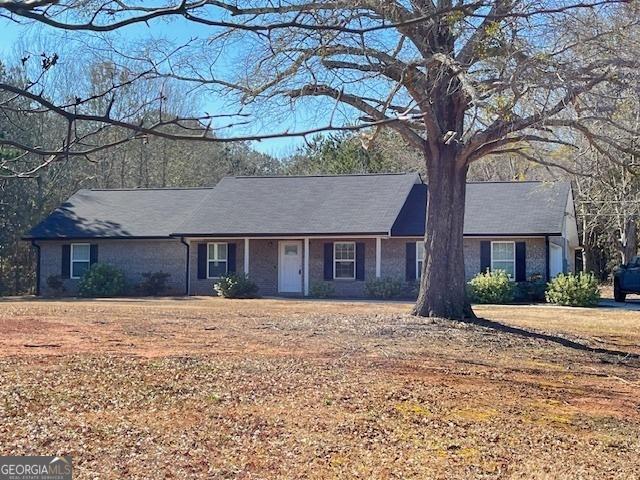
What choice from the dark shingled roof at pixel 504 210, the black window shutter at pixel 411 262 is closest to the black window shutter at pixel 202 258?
the dark shingled roof at pixel 504 210

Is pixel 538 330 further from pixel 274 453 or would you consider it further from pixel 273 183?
pixel 273 183

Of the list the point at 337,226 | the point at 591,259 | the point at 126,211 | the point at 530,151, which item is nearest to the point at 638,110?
the point at 530,151

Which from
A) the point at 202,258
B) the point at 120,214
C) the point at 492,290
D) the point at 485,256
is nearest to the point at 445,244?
the point at 492,290

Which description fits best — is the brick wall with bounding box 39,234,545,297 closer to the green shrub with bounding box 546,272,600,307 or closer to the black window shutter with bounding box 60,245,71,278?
the black window shutter with bounding box 60,245,71,278

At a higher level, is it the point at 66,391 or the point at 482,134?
the point at 482,134

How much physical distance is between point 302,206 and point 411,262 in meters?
4.88

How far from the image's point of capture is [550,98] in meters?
12.5

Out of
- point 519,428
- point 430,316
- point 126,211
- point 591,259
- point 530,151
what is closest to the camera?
point 519,428

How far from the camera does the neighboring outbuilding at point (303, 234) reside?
25859 mm

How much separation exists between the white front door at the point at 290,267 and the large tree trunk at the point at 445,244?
12.5m

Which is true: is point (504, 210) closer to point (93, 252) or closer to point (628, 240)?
point (628, 240)

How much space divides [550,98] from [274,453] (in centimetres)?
852

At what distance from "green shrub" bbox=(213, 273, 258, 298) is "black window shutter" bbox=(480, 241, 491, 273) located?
25.3ft

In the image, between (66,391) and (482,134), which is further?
(482,134)
